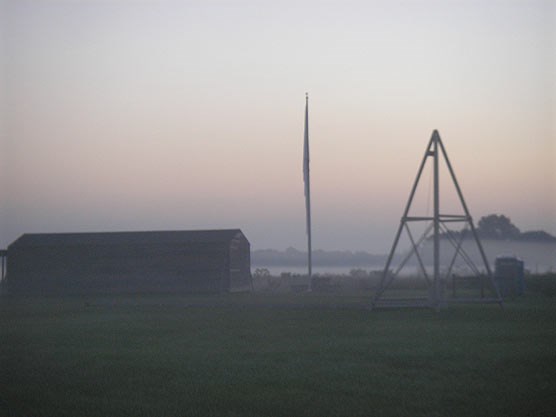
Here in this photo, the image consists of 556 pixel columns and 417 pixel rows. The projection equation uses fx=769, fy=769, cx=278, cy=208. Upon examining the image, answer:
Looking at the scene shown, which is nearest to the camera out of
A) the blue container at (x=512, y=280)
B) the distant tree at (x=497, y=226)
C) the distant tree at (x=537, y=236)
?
the blue container at (x=512, y=280)

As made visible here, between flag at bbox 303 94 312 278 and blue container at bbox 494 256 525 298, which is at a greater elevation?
flag at bbox 303 94 312 278

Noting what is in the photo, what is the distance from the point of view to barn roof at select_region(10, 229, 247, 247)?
50.3 meters

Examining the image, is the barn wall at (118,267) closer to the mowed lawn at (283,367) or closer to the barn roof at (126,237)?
the barn roof at (126,237)

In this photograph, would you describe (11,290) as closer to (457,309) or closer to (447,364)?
(457,309)

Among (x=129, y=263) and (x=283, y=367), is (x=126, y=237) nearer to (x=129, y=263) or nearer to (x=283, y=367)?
(x=129, y=263)

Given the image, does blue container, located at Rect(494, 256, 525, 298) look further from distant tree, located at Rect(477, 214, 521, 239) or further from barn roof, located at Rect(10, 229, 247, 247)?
distant tree, located at Rect(477, 214, 521, 239)

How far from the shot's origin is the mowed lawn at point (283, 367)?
10078 mm

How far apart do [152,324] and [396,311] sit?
8914mm

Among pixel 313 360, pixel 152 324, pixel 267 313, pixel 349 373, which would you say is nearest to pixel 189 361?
pixel 313 360

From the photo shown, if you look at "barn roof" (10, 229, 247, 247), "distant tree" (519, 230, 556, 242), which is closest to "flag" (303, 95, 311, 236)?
"barn roof" (10, 229, 247, 247)

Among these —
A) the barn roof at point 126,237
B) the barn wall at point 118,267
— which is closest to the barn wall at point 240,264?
the barn roof at point 126,237

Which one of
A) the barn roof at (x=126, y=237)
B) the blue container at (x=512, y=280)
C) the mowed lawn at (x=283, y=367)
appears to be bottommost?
the mowed lawn at (x=283, y=367)

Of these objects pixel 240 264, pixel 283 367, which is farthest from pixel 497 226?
pixel 283 367

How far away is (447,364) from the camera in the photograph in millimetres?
13359
